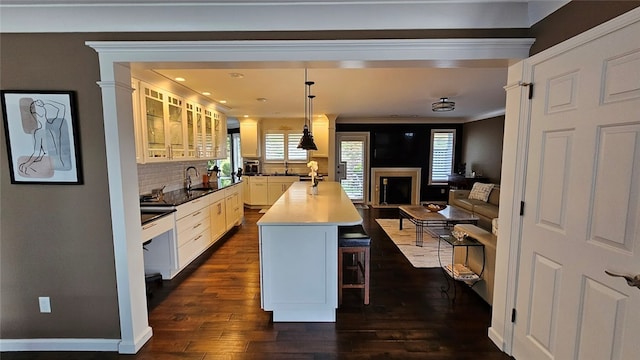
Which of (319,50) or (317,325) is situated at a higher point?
(319,50)

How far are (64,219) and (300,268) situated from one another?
5.76ft

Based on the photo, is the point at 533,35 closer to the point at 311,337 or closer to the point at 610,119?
the point at 610,119

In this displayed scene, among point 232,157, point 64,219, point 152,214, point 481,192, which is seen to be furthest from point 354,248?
point 232,157

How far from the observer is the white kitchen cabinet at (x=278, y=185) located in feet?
23.5

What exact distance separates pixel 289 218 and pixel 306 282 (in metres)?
0.57

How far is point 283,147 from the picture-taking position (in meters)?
7.56

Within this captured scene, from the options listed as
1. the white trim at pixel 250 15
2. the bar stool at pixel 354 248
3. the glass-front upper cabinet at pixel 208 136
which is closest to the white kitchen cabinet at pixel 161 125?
the glass-front upper cabinet at pixel 208 136

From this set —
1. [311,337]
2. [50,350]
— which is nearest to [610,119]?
[311,337]

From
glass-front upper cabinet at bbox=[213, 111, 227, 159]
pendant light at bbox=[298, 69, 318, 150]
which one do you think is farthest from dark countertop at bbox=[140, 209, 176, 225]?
glass-front upper cabinet at bbox=[213, 111, 227, 159]

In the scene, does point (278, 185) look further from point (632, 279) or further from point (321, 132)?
point (632, 279)

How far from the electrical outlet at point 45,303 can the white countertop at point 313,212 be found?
159 cm

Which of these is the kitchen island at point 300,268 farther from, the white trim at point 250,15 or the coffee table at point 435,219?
the coffee table at point 435,219

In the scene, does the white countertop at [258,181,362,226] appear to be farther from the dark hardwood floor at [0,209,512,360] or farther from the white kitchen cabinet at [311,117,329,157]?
the white kitchen cabinet at [311,117,329,157]

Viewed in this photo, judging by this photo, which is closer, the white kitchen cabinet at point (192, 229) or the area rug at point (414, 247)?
the white kitchen cabinet at point (192, 229)
